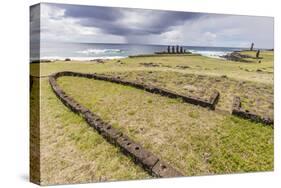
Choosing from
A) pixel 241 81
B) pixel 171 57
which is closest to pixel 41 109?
pixel 171 57

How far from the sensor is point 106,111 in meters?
5.19

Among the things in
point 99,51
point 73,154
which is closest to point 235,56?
point 99,51

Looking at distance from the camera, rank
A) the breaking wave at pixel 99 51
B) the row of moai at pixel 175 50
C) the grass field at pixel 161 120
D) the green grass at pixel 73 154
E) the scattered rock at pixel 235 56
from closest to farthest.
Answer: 1. the green grass at pixel 73 154
2. the grass field at pixel 161 120
3. the breaking wave at pixel 99 51
4. the row of moai at pixel 175 50
5. the scattered rock at pixel 235 56

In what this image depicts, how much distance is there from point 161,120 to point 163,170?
0.78 meters

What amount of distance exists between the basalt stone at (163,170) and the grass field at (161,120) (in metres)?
0.08

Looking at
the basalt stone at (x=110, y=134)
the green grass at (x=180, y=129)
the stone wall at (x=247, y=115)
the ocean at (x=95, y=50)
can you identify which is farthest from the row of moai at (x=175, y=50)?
the basalt stone at (x=110, y=134)

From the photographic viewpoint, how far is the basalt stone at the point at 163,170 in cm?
474

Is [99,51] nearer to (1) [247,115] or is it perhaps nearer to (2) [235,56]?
(2) [235,56]

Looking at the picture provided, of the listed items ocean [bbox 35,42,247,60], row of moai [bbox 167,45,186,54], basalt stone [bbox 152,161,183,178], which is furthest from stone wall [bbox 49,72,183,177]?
row of moai [bbox 167,45,186,54]

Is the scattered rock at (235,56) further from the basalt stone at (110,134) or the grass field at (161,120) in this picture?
the basalt stone at (110,134)

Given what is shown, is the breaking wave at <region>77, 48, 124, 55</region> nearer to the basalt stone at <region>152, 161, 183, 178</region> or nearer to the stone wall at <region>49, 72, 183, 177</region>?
the stone wall at <region>49, 72, 183, 177</region>

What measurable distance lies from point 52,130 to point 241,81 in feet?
9.72
